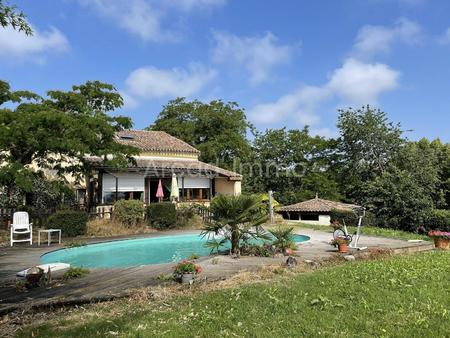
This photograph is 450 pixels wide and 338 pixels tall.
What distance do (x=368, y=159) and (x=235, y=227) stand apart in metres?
30.5

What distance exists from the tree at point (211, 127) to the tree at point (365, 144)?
10.5 metres

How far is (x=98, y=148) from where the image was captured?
1984 cm

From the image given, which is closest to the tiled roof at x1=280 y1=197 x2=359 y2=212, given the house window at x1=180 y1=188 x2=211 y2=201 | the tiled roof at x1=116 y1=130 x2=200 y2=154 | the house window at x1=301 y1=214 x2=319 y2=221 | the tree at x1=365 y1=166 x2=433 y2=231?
the house window at x1=301 y1=214 x2=319 y2=221

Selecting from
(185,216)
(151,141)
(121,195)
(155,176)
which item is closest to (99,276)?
(185,216)

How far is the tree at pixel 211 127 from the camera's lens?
43406 millimetres

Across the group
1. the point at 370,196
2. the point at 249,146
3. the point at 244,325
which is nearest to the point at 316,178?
the point at 249,146

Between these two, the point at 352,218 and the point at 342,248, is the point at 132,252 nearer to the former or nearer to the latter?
the point at 342,248

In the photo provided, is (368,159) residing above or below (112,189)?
above

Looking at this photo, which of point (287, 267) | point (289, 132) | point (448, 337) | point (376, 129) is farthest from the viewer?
point (289, 132)

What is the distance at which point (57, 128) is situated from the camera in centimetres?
1830

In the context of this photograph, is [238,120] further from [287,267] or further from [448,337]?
[448,337]

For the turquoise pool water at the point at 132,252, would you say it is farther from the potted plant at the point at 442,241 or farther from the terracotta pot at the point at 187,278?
the potted plant at the point at 442,241

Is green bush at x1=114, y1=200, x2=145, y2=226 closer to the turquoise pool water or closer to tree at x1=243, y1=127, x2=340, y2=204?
the turquoise pool water

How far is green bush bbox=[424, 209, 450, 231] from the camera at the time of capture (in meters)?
21.7
